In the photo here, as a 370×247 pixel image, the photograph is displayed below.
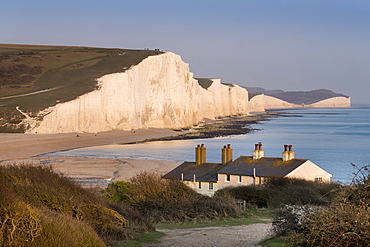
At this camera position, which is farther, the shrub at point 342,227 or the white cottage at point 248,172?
the white cottage at point 248,172

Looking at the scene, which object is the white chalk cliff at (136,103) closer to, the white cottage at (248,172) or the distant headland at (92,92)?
the distant headland at (92,92)

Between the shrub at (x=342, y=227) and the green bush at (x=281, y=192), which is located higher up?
the shrub at (x=342, y=227)

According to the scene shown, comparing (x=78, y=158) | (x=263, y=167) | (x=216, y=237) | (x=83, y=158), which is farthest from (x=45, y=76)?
(x=216, y=237)

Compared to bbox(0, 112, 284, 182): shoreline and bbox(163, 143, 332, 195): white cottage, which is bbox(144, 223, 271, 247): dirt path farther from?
bbox(0, 112, 284, 182): shoreline

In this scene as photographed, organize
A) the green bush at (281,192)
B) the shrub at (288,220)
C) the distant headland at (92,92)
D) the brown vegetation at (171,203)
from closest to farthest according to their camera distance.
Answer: the shrub at (288,220)
the brown vegetation at (171,203)
the green bush at (281,192)
the distant headland at (92,92)

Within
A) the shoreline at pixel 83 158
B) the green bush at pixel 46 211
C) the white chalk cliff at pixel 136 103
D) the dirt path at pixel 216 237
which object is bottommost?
the shoreline at pixel 83 158

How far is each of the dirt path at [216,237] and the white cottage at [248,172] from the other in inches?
307

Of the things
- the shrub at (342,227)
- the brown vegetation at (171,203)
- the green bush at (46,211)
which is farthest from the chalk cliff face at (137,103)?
the shrub at (342,227)

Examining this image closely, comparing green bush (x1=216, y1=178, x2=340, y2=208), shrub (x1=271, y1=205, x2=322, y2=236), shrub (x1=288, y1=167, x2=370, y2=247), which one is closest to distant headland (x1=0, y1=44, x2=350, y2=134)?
green bush (x1=216, y1=178, x2=340, y2=208)

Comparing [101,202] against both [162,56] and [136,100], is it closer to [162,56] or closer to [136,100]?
[136,100]

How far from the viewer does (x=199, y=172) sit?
73.9ft

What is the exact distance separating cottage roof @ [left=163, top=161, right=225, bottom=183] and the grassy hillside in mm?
35892

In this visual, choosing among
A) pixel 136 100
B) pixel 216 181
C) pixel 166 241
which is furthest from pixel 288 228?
pixel 136 100

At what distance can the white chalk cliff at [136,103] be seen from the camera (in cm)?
5956
